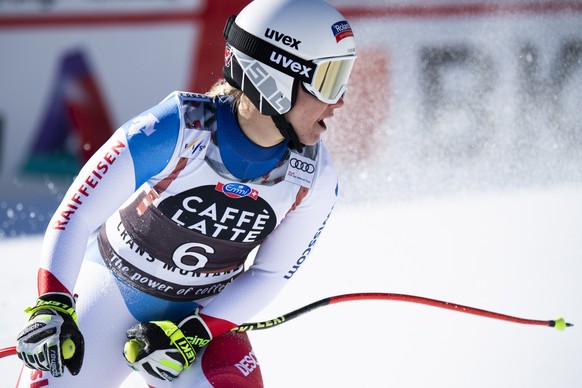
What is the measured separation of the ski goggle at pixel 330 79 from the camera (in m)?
2.71

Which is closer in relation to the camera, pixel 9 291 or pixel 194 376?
pixel 194 376

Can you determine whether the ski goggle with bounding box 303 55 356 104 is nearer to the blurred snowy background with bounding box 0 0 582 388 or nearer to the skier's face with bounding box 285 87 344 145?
the skier's face with bounding box 285 87 344 145

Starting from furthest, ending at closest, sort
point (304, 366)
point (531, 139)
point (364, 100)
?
point (364, 100) < point (531, 139) < point (304, 366)

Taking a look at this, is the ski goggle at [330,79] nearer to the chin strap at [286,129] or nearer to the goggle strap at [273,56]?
the goggle strap at [273,56]

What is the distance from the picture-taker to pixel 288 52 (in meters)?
2.71

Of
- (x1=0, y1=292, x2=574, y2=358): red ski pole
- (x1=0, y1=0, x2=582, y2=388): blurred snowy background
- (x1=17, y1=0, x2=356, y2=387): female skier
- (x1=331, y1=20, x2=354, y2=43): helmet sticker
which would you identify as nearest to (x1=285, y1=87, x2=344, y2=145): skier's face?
(x1=17, y1=0, x2=356, y2=387): female skier

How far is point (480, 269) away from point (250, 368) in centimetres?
243

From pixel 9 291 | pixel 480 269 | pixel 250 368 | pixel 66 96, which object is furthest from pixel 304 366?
pixel 66 96

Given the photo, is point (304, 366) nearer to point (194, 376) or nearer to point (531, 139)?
point (194, 376)

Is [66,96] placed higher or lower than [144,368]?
higher

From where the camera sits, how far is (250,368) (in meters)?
2.84

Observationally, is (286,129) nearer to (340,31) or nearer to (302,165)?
(302,165)

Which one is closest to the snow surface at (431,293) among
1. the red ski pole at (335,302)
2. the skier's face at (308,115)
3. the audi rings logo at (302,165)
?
the red ski pole at (335,302)

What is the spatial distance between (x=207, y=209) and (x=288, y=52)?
1.88 ft
